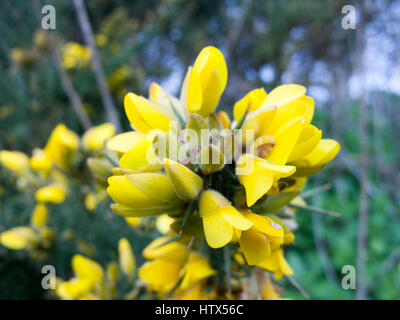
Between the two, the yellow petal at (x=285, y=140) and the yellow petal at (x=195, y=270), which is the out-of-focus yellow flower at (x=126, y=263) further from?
the yellow petal at (x=285, y=140)

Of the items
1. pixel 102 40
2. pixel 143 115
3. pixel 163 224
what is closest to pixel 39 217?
pixel 163 224

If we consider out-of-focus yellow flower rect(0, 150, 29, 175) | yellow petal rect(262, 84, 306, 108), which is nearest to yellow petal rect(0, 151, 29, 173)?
out-of-focus yellow flower rect(0, 150, 29, 175)

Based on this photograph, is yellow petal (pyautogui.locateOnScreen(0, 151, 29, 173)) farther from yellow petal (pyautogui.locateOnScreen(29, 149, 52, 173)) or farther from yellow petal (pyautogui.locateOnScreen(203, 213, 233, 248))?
yellow petal (pyautogui.locateOnScreen(203, 213, 233, 248))

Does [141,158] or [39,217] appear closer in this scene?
[141,158]

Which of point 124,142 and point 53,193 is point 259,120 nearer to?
point 124,142

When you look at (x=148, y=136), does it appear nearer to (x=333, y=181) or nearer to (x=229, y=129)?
(x=229, y=129)

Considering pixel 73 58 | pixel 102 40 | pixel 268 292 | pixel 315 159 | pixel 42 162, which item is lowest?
pixel 268 292
